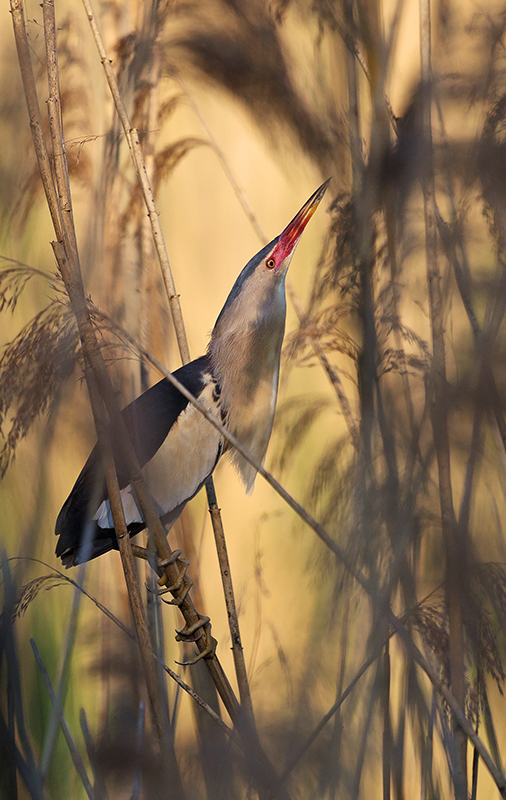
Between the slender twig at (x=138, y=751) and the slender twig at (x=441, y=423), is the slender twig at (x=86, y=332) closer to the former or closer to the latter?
the slender twig at (x=138, y=751)

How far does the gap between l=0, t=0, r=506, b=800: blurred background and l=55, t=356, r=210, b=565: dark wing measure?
0.02 metres

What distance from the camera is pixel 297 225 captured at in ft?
2.45

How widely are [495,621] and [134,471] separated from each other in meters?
0.37

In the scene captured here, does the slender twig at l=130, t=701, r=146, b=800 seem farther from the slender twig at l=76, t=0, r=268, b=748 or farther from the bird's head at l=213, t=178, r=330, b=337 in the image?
the bird's head at l=213, t=178, r=330, b=337

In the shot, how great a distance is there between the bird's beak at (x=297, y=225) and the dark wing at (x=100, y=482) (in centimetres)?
23

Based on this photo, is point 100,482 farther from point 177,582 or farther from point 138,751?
point 138,751

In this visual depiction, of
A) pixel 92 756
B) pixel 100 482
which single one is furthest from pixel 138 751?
pixel 100 482

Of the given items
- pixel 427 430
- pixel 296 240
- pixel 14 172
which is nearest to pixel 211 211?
pixel 296 240

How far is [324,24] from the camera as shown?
2.56 feet

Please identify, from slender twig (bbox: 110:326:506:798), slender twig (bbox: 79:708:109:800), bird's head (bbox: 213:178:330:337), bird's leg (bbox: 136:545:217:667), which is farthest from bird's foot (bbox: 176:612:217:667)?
bird's head (bbox: 213:178:330:337)

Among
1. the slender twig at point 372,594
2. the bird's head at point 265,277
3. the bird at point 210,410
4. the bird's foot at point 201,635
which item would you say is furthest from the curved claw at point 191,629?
the bird's head at point 265,277

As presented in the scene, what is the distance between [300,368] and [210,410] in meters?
0.15

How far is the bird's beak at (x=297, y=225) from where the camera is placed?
74 centimetres

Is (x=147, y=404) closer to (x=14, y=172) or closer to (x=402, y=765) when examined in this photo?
(x=14, y=172)
